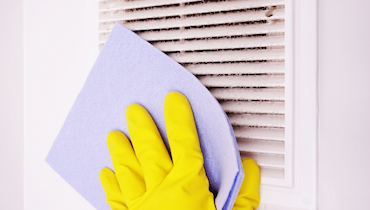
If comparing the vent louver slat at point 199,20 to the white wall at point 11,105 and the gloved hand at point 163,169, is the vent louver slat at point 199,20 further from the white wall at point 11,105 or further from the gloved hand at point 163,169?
the white wall at point 11,105

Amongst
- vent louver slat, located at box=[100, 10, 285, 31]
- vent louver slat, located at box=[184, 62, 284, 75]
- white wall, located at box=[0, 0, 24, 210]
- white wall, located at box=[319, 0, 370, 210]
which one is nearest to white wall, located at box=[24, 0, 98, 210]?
white wall, located at box=[0, 0, 24, 210]

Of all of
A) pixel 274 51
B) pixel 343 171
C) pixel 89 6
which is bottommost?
pixel 343 171

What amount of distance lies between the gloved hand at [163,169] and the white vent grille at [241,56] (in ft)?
0.18

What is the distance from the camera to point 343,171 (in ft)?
1.49

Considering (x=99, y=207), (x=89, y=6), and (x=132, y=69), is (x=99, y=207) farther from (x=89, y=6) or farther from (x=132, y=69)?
(x=89, y=6)

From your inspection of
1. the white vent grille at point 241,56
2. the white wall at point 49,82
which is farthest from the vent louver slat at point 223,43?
the white wall at point 49,82

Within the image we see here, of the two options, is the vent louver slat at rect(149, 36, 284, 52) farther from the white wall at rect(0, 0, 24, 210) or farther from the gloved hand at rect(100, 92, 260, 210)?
the white wall at rect(0, 0, 24, 210)

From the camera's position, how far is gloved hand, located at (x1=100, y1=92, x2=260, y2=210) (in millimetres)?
432

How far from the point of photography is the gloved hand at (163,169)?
1.42ft

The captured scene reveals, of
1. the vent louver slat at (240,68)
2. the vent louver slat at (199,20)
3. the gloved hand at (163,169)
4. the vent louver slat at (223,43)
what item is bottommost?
the gloved hand at (163,169)

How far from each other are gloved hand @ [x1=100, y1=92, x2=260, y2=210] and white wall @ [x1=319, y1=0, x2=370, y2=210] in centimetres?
15

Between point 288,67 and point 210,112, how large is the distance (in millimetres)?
163

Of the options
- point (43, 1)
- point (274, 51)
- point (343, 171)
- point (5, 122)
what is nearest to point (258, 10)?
point (274, 51)

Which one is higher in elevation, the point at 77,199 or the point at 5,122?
the point at 5,122
